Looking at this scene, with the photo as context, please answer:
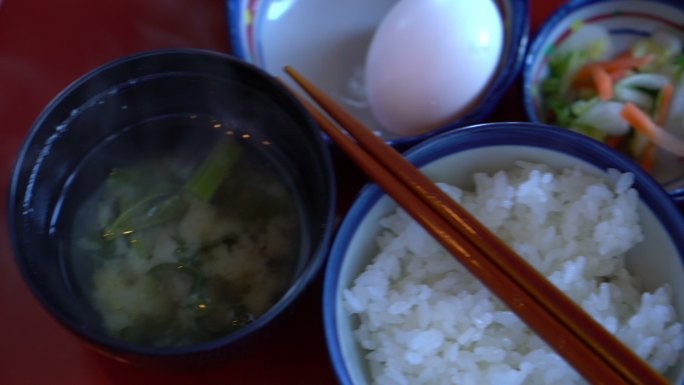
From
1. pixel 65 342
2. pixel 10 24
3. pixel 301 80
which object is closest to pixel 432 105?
pixel 301 80

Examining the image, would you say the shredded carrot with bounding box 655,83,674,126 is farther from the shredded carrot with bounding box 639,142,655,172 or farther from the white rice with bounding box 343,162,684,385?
the white rice with bounding box 343,162,684,385

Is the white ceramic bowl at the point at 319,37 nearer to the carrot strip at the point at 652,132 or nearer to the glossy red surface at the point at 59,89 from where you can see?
the glossy red surface at the point at 59,89

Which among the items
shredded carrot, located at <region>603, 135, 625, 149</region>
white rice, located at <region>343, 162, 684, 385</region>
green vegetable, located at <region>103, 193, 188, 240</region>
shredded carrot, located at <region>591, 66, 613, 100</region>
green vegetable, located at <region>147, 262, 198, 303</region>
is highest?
green vegetable, located at <region>103, 193, 188, 240</region>

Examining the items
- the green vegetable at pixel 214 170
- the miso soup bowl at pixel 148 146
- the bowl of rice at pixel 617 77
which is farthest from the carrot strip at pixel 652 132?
the green vegetable at pixel 214 170

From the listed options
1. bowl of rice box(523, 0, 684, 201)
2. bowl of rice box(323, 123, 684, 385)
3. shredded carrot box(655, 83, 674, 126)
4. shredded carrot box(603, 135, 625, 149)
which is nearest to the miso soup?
bowl of rice box(323, 123, 684, 385)

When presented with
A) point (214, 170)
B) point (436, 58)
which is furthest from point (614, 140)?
point (214, 170)
